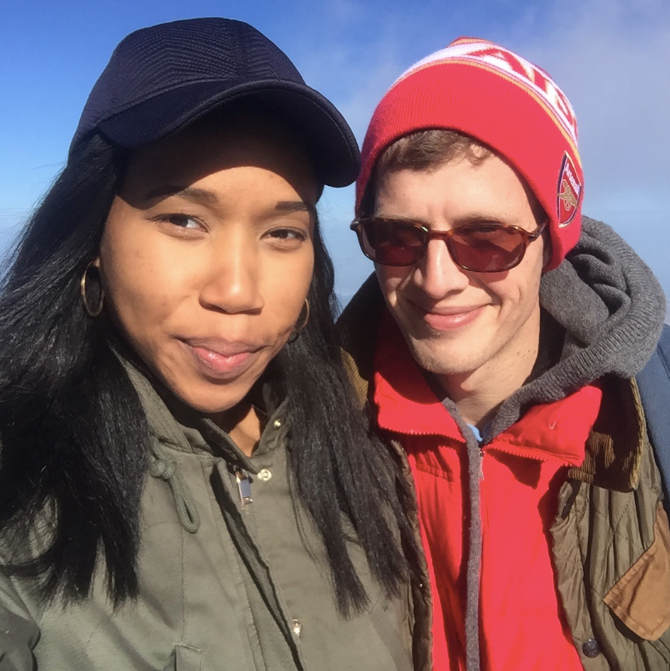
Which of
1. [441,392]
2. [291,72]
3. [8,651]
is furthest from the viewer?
[441,392]

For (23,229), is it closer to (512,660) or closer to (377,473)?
(377,473)

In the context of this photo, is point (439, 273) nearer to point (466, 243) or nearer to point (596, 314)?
point (466, 243)

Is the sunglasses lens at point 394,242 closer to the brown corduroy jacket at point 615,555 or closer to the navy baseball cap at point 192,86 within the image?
the navy baseball cap at point 192,86

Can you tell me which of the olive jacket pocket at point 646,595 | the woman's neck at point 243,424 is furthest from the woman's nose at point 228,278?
the olive jacket pocket at point 646,595

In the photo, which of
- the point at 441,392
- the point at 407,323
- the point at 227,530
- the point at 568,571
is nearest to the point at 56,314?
the point at 227,530

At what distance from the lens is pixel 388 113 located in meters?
2.24

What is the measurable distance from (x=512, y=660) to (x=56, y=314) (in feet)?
6.96

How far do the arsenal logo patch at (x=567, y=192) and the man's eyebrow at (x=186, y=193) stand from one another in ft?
4.69

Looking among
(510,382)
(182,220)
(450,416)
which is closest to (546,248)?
(510,382)

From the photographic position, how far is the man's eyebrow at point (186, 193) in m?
1.55

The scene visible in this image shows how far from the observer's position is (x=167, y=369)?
1.69 meters

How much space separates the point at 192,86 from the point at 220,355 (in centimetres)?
79

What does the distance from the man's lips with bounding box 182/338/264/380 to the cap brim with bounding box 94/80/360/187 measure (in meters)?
0.59

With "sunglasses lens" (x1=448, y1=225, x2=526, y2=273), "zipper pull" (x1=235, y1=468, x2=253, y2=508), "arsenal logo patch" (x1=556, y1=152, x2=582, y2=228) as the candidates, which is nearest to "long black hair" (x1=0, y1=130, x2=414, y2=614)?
"zipper pull" (x1=235, y1=468, x2=253, y2=508)
